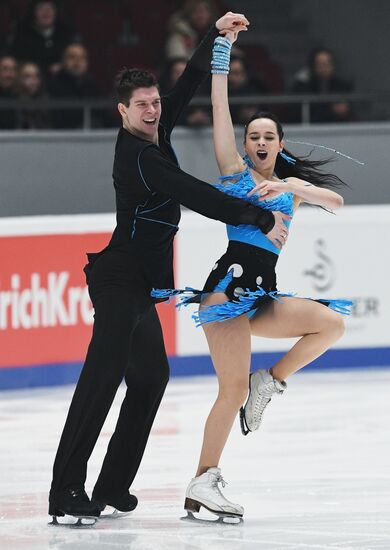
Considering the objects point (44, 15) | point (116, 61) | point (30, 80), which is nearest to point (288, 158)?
point (30, 80)

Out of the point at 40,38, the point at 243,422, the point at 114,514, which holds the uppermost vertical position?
the point at 40,38

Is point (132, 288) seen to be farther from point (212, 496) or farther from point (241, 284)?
point (212, 496)

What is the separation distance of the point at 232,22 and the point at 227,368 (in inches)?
49.9

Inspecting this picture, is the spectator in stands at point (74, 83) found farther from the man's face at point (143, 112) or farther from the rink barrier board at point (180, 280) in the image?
the man's face at point (143, 112)

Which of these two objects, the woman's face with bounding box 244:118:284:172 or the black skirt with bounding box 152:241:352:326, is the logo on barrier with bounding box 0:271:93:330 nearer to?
the black skirt with bounding box 152:241:352:326

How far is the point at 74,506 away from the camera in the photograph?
4.92 m

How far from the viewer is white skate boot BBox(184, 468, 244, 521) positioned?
5.02 m

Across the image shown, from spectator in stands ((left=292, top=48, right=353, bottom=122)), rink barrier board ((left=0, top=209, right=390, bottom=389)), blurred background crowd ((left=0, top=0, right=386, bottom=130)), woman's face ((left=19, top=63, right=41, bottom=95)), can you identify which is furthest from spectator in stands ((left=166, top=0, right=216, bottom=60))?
rink barrier board ((left=0, top=209, right=390, bottom=389))

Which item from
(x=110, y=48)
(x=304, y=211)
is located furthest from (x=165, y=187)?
(x=110, y=48)

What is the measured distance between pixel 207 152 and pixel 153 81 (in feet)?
15.2

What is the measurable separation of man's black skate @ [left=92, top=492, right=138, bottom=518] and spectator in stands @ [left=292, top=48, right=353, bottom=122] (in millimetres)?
5806

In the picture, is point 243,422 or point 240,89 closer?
point 243,422

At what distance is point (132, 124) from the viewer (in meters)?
4.95

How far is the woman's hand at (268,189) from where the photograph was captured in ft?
15.7
